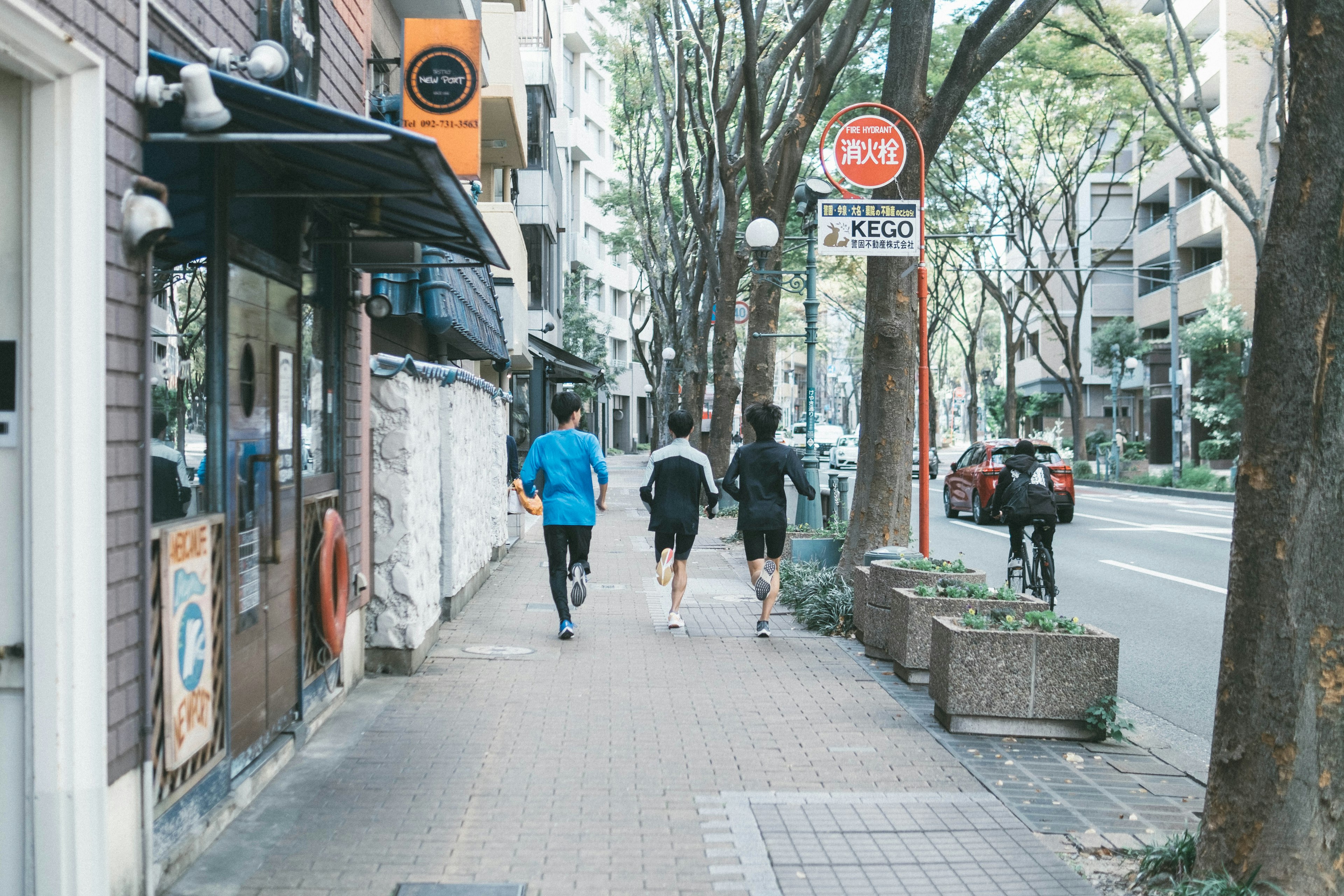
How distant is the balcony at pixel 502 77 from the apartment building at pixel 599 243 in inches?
735

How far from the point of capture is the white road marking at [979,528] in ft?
70.9

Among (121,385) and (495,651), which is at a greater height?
(121,385)

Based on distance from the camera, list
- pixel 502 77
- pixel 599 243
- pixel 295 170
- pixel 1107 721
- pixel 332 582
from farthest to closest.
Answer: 1. pixel 599 243
2. pixel 502 77
3. pixel 1107 721
4. pixel 332 582
5. pixel 295 170

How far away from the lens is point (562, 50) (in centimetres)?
5044

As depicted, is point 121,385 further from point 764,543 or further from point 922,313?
point 922,313

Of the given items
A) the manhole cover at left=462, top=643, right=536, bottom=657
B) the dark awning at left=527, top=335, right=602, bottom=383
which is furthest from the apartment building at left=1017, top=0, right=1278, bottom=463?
the manhole cover at left=462, top=643, right=536, bottom=657

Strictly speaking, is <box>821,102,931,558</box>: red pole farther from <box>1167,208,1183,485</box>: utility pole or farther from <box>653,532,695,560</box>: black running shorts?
<box>1167,208,1183,485</box>: utility pole

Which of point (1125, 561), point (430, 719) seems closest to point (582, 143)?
point (1125, 561)

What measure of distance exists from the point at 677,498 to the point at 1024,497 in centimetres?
334

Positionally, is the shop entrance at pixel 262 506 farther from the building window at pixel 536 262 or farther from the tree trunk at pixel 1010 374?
the tree trunk at pixel 1010 374

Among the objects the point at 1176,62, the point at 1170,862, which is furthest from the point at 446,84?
the point at 1176,62

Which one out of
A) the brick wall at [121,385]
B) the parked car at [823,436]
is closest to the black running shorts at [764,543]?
the brick wall at [121,385]

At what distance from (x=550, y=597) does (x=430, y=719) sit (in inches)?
219

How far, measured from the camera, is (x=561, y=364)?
29.2 metres
